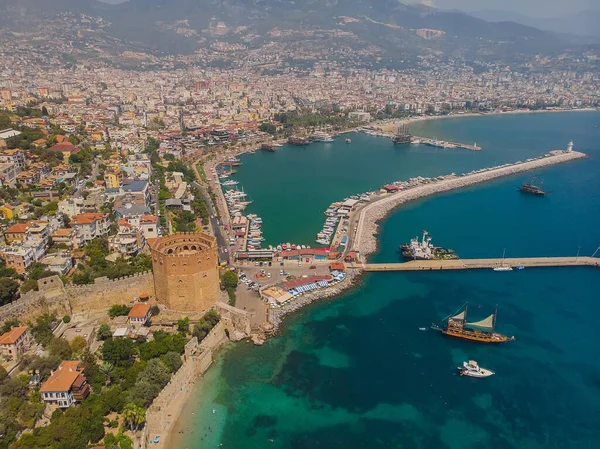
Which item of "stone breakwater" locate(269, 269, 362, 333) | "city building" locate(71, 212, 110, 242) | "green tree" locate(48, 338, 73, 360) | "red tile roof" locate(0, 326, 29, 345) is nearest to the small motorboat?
"stone breakwater" locate(269, 269, 362, 333)

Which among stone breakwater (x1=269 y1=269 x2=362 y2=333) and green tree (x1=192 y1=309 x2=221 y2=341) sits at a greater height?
green tree (x1=192 y1=309 x2=221 y2=341)

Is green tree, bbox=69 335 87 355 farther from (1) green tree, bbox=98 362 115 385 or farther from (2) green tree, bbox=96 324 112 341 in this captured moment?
(1) green tree, bbox=98 362 115 385

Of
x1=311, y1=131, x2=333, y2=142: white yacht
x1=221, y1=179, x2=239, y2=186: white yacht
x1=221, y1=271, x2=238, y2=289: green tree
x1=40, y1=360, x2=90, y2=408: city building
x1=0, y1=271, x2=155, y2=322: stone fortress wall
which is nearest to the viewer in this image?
x1=40, y1=360, x2=90, y2=408: city building

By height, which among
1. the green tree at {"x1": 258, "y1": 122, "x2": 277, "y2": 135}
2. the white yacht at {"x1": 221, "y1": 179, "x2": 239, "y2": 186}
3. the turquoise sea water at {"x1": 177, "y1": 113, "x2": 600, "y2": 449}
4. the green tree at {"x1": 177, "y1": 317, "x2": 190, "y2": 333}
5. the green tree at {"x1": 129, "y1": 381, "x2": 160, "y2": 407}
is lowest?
the turquoise sea water at {"x1": 177, "y1": 113, "x2": 600, "y2": 449}

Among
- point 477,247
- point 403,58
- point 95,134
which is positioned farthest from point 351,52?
point 477,247

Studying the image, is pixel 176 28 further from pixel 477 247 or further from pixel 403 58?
pixel 477 247
